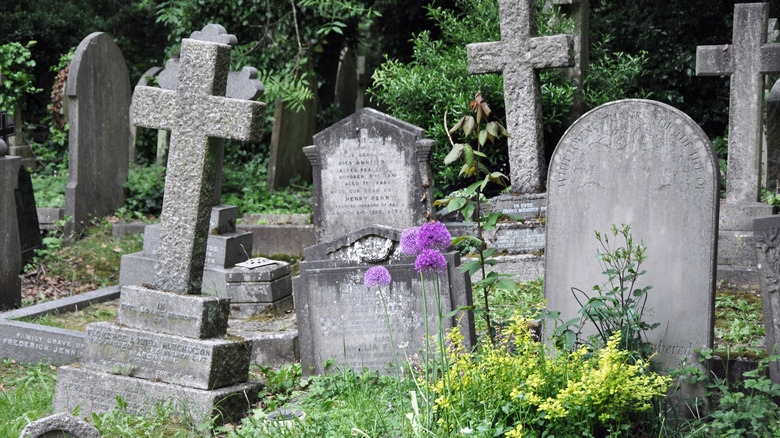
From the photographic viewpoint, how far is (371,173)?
6664 mm

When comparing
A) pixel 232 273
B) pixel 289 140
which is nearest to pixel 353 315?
pixel 232 273

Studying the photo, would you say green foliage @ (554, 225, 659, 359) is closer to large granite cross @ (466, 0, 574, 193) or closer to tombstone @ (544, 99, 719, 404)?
tombstone @ (544, 99, 719, 404)

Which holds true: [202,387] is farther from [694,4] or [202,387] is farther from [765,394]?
[694,4]

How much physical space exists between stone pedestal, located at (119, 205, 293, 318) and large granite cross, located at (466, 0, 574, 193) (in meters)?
2.70

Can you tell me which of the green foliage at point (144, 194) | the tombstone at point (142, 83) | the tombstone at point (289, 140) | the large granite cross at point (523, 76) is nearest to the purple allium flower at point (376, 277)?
the large granite cross at point (523, 76)

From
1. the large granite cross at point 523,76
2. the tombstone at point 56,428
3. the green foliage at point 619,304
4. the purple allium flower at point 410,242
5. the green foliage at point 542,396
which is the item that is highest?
the large granite cross at point 523,76

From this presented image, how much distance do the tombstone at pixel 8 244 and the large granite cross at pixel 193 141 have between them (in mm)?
2980

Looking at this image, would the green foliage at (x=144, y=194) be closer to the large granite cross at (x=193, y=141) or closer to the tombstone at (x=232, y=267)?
the tombstone at (x=232, y=267)

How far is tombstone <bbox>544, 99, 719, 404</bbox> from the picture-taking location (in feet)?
13.1

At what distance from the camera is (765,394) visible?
3.95 metres

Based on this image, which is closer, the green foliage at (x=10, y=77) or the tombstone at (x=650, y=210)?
the tombstone at (x=650, y=210)

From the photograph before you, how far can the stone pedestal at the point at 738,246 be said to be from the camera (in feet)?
21.1

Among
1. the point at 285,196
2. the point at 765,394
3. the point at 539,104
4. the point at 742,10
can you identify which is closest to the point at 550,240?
the point at 765,394

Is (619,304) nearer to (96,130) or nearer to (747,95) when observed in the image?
(747,95)
